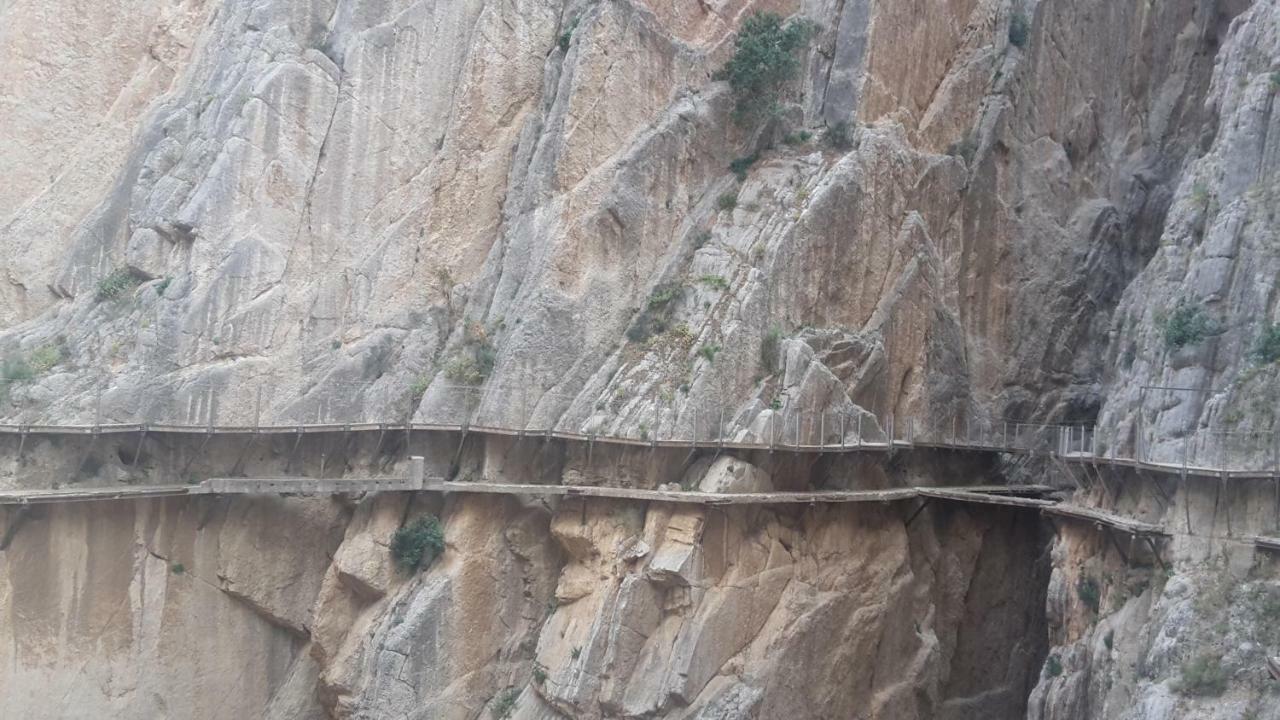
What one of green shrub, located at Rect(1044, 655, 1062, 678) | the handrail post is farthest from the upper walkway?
green shrub, located at Rect(1044, 655, 1062, 678)

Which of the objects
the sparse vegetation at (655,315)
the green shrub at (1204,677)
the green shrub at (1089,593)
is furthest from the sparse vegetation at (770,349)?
the green shrub at (1204,677)

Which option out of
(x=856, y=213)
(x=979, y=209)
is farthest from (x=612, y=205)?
(x=979, y=209)

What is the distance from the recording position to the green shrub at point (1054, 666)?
31.6m

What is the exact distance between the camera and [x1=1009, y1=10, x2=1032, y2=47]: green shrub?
43062mm

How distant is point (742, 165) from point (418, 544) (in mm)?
14404

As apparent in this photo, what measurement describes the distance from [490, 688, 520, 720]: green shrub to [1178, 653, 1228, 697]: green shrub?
1585 cm

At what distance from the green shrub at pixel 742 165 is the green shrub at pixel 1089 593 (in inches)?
581

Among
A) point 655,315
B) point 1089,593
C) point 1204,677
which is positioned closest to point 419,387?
point 655,315

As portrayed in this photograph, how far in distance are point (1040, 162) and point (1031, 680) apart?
17.0 m

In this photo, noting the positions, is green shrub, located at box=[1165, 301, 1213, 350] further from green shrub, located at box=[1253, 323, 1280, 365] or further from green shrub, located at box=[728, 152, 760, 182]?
green shrub, located at box=[728, 152, 760, 182]

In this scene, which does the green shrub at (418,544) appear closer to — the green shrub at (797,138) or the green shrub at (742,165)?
the green shrub at (742,165)

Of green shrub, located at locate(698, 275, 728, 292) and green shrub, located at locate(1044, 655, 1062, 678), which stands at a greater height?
green shrub, located at locate(698, 275, 728, 292)

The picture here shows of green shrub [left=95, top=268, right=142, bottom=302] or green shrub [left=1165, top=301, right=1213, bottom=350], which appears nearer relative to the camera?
green shrub [left=1165, top=301, right=1213, bottom=350]

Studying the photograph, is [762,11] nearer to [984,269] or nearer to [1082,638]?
[984,269]
